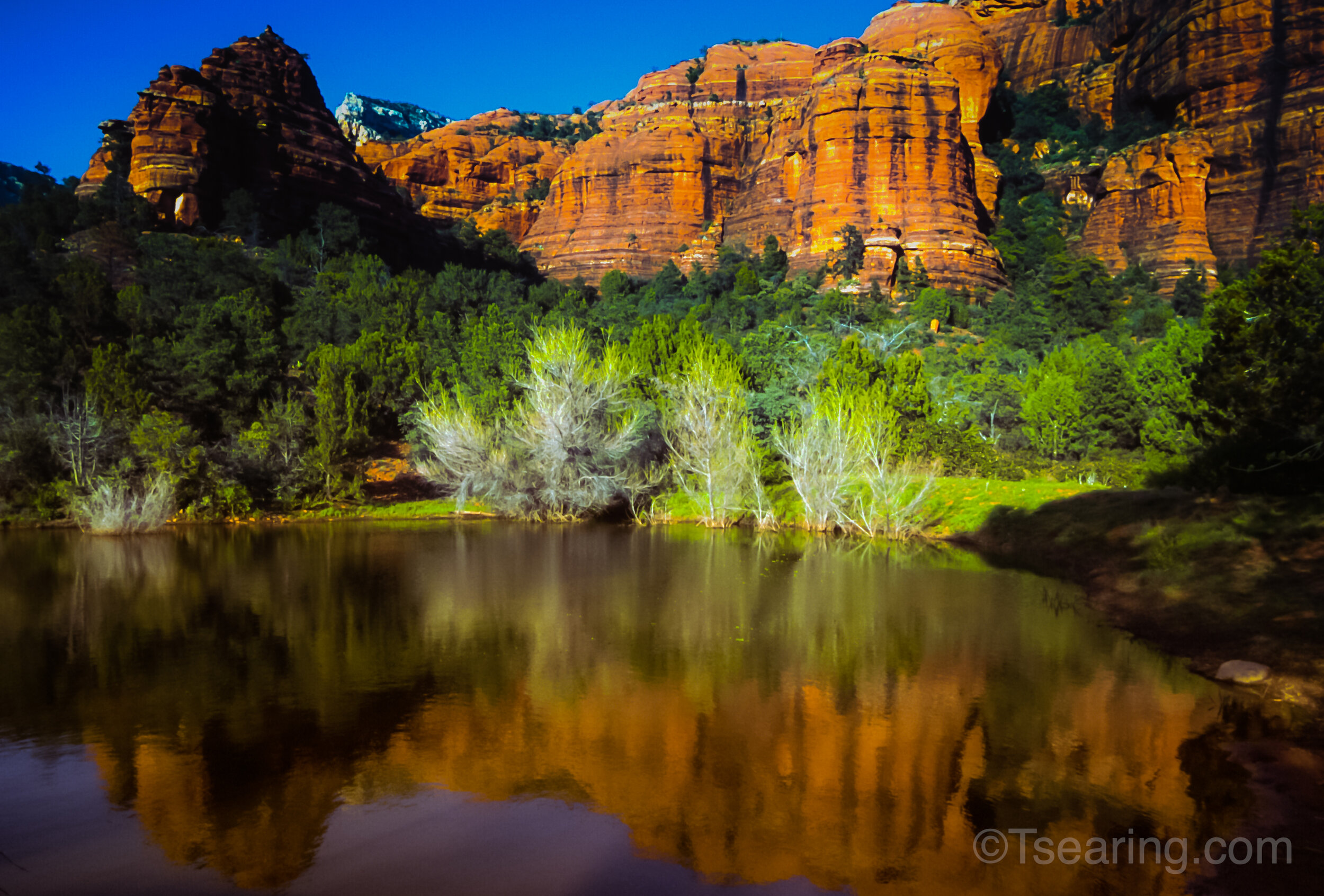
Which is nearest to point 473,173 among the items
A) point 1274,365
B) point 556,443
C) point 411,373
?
point 411,373

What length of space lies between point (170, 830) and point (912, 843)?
7.17m

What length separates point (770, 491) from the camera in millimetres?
32750

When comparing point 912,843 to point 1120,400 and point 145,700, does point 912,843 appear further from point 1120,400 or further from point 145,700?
point 1120,400

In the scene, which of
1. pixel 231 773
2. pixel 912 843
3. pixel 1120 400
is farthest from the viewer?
pixel 1120 400

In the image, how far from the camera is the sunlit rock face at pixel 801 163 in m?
86.3

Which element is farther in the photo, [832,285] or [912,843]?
[832,285]

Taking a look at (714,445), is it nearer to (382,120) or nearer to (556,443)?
(556,443)

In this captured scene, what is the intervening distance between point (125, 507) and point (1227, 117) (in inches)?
4031

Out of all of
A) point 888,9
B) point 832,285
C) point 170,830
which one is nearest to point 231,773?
point 170,830

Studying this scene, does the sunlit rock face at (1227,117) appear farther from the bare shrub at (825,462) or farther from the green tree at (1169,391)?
the bare shrub at (825,462)

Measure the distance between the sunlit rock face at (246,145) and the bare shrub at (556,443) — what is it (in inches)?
1789

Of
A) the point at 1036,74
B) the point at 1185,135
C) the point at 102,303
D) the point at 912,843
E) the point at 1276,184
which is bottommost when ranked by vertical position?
the point at 912,843

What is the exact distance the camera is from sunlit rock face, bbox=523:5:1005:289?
283 ft

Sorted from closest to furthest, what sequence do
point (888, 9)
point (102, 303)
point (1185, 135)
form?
point (102, 303)
point (1185, 135)
point (888, 9)
